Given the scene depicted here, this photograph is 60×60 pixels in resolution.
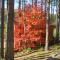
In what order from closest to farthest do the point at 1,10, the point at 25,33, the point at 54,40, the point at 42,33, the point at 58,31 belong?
the point at 1,10
the point at 25,33
the point at 42,33
the point at 54,40
the point at 58,31

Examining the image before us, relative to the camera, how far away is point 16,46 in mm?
20688

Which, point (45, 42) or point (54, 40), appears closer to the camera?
point (45, 42)

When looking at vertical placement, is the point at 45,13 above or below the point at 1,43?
above

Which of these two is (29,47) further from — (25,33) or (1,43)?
(1,43)

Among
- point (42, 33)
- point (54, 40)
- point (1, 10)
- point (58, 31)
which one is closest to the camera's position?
point (1, 10)

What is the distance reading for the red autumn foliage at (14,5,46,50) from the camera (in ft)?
65.6

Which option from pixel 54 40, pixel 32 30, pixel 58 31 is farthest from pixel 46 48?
pixel 58 31

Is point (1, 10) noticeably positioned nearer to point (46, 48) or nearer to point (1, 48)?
point (1, 48)

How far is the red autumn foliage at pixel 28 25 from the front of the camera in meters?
20.0

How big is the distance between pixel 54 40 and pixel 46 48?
4.73 metres

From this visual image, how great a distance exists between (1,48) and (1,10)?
2.99 metres

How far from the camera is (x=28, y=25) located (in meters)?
20.4

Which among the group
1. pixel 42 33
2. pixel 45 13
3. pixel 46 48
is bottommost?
pixel 46 48

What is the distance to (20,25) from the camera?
2025 centimetres
